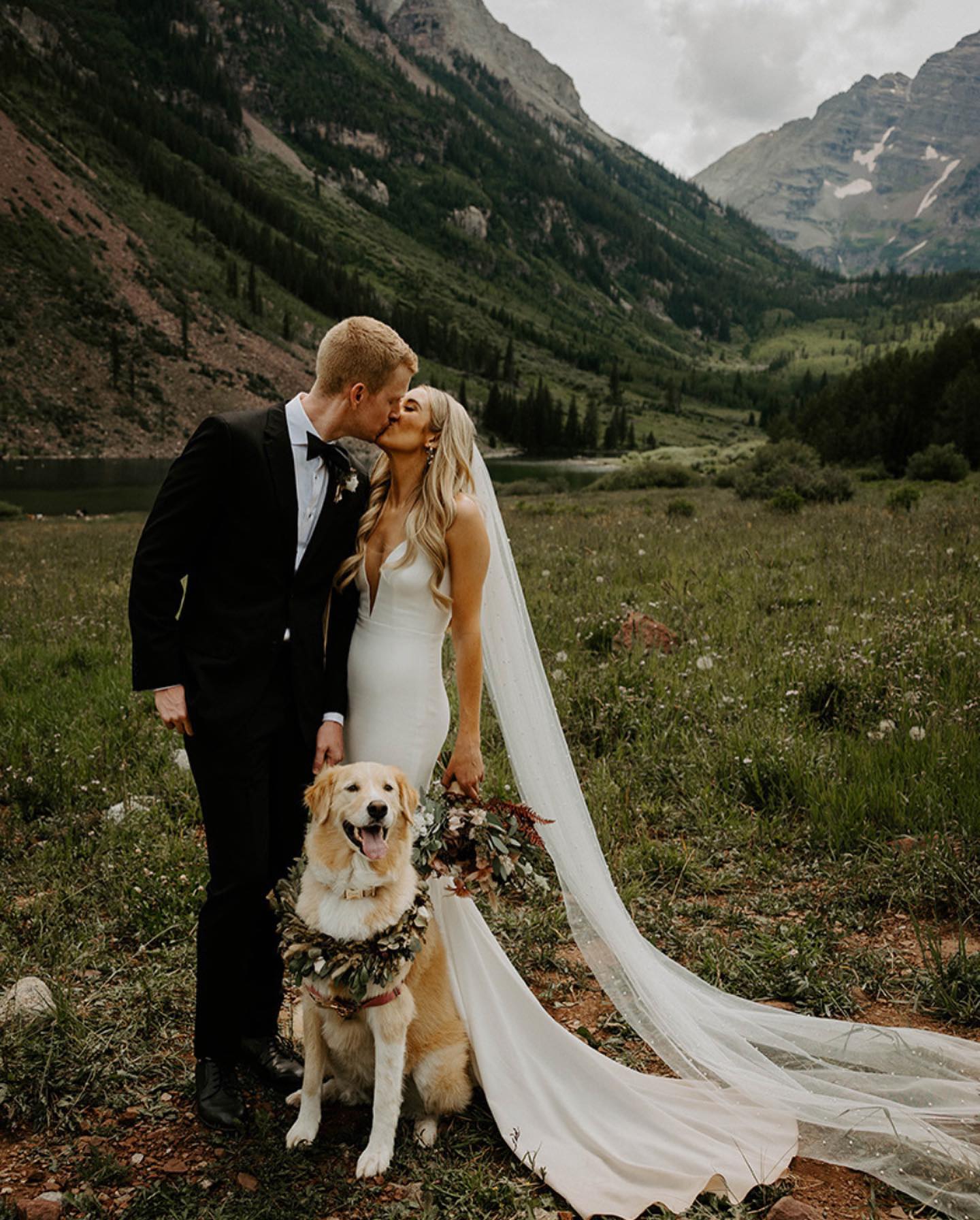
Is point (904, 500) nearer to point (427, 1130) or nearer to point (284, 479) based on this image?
point (284, 479)

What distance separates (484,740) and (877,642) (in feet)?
13.4

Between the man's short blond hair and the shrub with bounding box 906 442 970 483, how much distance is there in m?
37.5

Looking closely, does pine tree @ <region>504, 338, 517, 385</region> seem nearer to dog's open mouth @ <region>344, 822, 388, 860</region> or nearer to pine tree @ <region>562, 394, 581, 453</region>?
pine tree @ <region>562, 394, 581, 453</region>

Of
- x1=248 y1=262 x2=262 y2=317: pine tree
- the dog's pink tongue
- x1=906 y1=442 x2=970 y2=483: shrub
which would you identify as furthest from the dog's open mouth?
x1=248 y1=262 x2=262 y2=317: pine tree

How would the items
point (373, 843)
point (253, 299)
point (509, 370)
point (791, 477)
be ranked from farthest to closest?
point (509, 370) → point (253, 299) → point (791, 477) → point (373, 843)

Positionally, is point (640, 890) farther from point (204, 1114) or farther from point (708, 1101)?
point (204, 1114)

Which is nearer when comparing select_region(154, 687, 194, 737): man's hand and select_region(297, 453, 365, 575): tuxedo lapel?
select_region(154, 687, 194, 737): man's hand

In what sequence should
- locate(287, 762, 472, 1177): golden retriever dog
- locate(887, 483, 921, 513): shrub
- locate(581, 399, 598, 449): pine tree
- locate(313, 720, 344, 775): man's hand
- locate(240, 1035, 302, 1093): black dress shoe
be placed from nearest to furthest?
locate(287, 762, 472, 1177): golden retriever dog, locate(313, 720, 344, 775): man's hand, locate(240, 1035, 302, 1093): black dress shoe, locate(887, 483, 921, 513): shrub, locate(581, 399, 598, 449): pine tree

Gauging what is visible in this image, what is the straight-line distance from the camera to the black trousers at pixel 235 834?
337 centimetres

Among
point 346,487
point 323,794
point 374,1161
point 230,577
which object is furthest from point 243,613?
point 374,1161

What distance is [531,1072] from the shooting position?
3.56 meters

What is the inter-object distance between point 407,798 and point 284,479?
1459 mm

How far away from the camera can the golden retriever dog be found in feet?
9.70

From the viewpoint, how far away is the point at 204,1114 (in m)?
3.35
